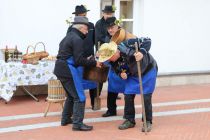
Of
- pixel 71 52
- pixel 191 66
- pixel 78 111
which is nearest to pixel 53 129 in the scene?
pixel 78 111

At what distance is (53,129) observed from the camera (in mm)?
7258

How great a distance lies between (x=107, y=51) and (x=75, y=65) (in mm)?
538

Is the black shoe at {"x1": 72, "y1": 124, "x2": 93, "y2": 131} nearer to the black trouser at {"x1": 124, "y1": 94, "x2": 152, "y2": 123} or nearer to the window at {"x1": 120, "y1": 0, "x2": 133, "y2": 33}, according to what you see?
the black trouser at {"x1": 124, "y1": 94, "x2": 152, "y2": 123}

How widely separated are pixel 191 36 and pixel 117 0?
221 centimetres

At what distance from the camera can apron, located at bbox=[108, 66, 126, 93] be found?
300 inches

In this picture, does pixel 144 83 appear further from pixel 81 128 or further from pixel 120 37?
pixel 81 128

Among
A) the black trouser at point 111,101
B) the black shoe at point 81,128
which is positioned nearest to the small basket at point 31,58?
the black trouser at point 111,101

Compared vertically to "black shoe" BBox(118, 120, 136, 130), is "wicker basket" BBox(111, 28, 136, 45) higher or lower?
higher

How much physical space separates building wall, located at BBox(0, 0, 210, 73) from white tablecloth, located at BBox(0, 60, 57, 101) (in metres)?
0.92

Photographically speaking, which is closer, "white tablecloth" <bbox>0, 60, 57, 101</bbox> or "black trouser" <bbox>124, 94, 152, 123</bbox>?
"black trouser" <bbox>124, 94, 152, 123</bbox>

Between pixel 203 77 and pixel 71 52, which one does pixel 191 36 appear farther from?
pixel 71 52

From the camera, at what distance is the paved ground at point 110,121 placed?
22.7ft

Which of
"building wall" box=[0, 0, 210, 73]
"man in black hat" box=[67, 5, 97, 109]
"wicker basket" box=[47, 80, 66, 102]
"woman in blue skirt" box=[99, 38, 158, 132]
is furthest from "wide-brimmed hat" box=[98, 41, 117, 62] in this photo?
"building wall" box=[0, 0, 210, 73]

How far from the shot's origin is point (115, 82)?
303 inches
